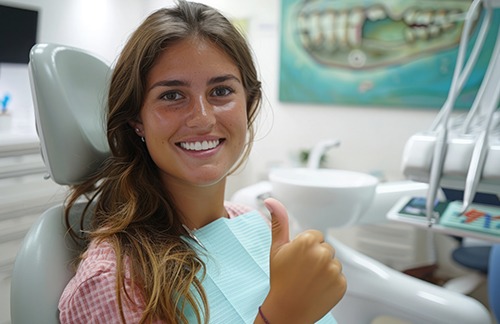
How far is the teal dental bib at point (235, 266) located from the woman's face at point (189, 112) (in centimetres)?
17

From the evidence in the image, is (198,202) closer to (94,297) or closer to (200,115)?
(200,115)

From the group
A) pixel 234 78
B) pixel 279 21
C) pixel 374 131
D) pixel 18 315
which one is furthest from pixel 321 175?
pixel 279 21

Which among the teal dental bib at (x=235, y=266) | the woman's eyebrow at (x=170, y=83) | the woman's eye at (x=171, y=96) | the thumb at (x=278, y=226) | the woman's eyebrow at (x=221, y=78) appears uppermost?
the woman's eyebrow at (x=221, y=78)

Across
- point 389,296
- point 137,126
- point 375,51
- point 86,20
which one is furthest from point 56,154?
point 86,20

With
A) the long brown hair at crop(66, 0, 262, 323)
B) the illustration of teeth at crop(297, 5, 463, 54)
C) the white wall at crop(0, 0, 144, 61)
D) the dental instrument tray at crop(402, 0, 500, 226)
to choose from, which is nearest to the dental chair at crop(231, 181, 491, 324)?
the dental instrument tray at crop(402, 0, 500, 226)

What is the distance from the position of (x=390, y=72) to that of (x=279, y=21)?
995mm

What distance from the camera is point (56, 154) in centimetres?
90

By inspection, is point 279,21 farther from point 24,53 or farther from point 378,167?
point 24,53

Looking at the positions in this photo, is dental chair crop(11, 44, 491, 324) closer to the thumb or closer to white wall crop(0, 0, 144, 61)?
the thumb

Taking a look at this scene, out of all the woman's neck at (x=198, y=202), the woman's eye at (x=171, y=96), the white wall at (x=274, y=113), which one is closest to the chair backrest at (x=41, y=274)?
the woman's neck at (x=198, y=202)

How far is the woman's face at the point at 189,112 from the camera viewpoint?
891 millimetres

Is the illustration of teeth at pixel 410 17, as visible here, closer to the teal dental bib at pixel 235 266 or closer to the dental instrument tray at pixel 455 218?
the dental instrument tray at pixel 455 218

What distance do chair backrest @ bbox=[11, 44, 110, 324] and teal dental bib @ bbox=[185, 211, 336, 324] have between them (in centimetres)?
27

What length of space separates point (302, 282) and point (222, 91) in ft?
1.48
